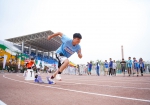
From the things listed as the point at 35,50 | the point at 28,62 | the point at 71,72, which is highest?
the point at 35,50

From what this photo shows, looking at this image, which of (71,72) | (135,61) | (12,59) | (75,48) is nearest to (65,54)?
(75,48)

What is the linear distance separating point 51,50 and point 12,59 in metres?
28.2

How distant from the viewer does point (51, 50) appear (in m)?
57.8

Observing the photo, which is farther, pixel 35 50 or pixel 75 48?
pixel 35 50

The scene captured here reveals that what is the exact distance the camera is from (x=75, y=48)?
17.0ft

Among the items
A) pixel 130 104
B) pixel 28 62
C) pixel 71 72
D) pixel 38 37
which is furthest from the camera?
pixel 38 37

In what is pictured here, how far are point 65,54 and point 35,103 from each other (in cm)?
322

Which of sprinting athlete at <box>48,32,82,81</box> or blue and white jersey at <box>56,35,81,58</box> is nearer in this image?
sprinting athlete at <box>48,32,82,81</box>

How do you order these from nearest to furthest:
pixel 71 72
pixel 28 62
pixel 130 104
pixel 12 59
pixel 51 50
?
1. pixel 130 104
2. pixel 28 62
3. pixel 71 72
4. pixel 12 59
5. pixel 51 50

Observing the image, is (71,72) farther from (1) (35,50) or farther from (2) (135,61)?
(1) (35,50)

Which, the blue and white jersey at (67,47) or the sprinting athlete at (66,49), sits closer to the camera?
the sprinting athlete at (66,49)

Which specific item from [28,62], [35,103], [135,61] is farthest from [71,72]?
[35,103]

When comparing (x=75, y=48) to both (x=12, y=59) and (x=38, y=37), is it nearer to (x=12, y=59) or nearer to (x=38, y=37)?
(x=12, y=59)

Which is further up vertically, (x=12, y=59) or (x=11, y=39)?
(x=11, y=39)
